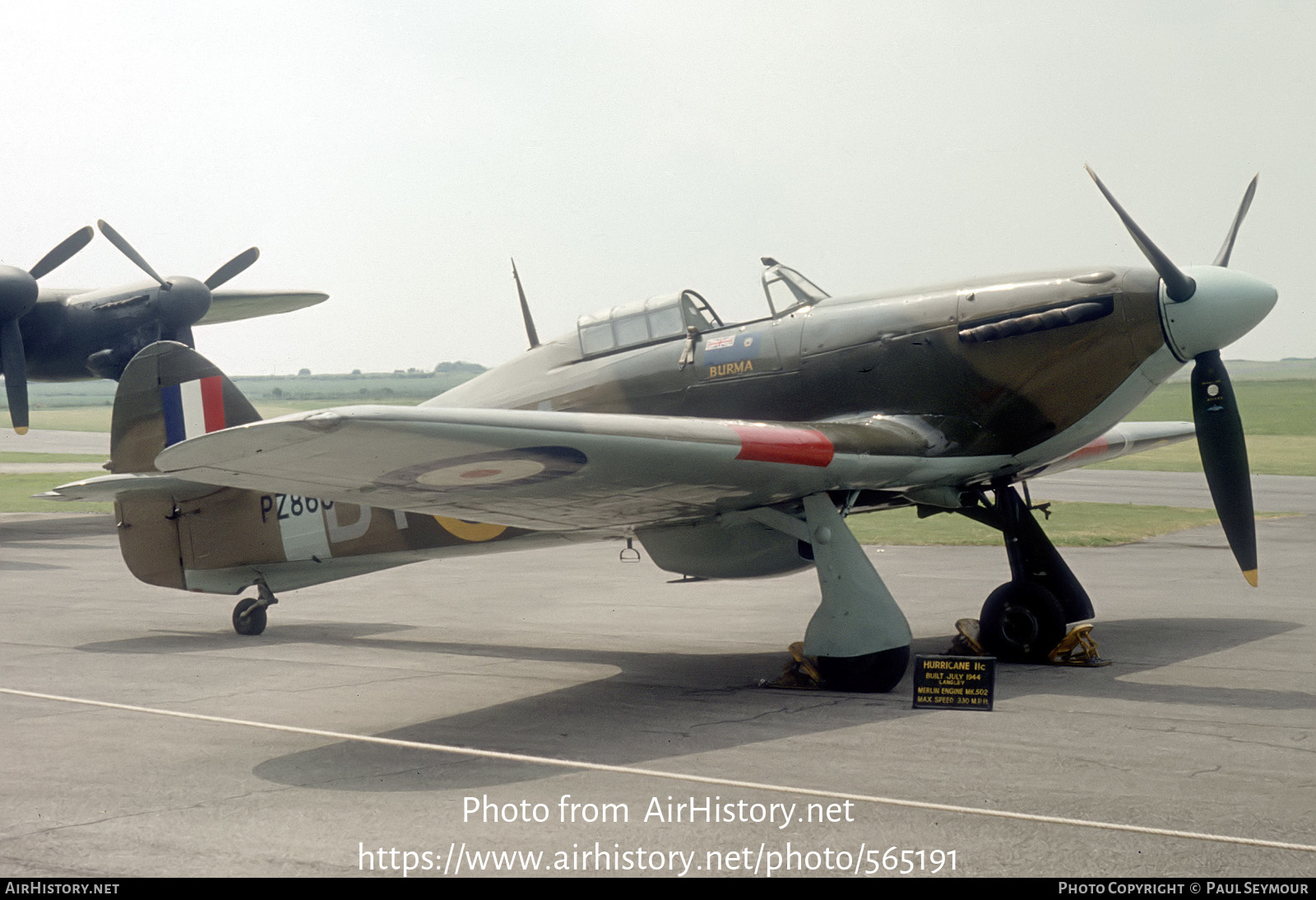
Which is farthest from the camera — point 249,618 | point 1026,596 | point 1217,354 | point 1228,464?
point 249,618

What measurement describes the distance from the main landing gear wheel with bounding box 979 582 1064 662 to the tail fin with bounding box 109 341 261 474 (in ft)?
22.5

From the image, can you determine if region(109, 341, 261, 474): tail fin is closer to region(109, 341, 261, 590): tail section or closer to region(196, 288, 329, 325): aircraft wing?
region(109, 341, 261, 590): tail section

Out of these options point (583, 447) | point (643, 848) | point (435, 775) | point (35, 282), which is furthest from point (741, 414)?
point (35, 282)

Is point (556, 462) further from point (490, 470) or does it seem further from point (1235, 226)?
point (1235, 226)

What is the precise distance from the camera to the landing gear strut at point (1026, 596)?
8484 mm

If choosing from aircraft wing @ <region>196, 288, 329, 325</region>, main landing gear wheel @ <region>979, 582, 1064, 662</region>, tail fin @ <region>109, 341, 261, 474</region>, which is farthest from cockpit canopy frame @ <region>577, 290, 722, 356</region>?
aircraft wing @ <region>196, 288, 329, 325</region>

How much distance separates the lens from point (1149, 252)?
7.35m

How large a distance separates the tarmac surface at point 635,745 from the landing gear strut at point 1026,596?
0.48 m

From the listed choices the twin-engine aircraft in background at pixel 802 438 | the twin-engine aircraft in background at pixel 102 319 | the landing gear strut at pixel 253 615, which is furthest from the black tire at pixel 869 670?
the twin-engine aircraft in background at pixel 102 319

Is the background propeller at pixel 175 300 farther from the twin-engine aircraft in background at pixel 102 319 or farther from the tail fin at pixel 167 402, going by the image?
the tail fin at pixel 167 402

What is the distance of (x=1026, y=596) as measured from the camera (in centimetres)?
855

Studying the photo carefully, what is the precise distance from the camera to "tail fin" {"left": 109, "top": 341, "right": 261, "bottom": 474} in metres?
10.5

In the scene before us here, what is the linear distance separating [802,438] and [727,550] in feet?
5.45

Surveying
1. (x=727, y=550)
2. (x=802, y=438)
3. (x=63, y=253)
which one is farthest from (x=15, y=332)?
(x=802, y=438)
